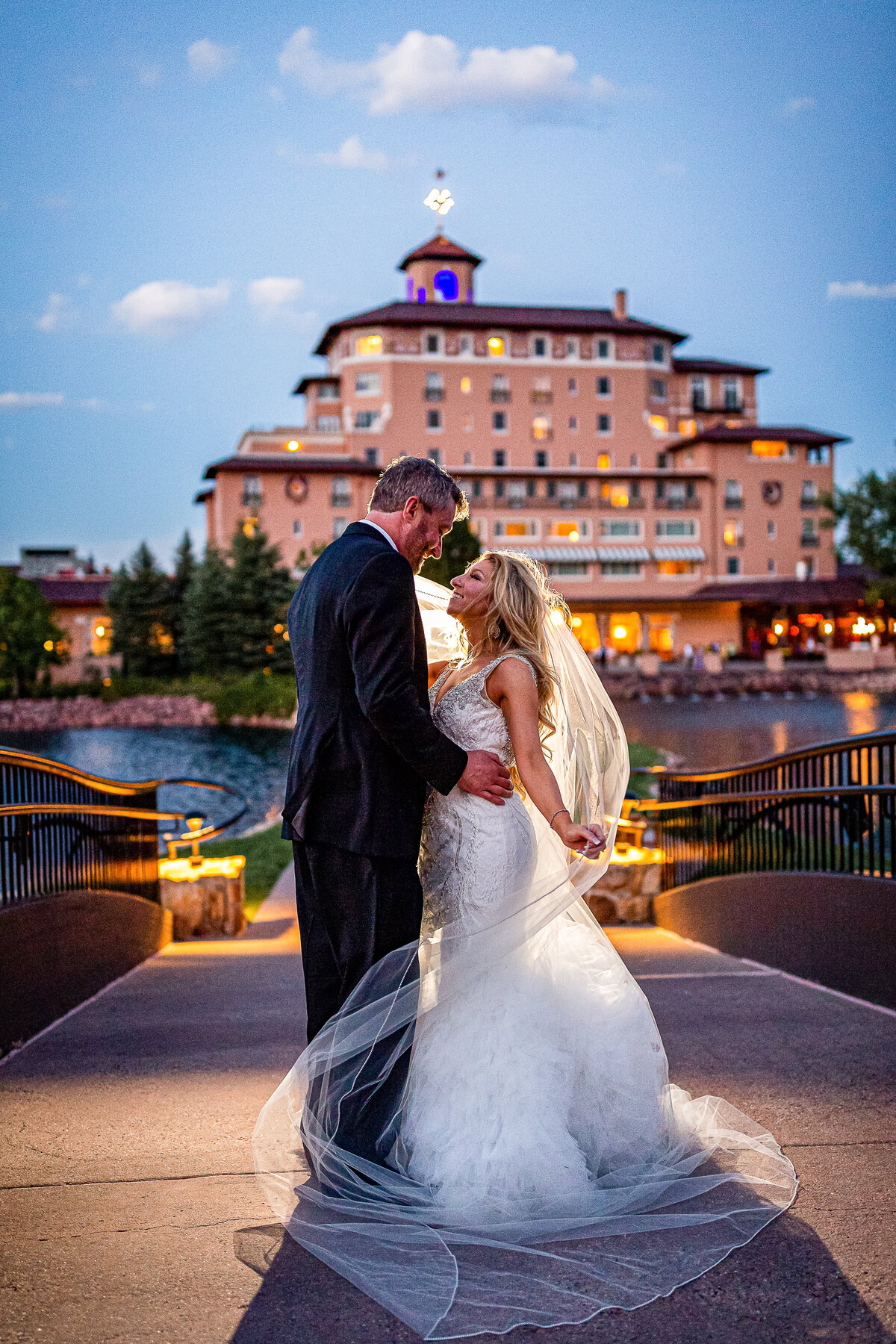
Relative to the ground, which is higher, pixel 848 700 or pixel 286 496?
pixel 286 496

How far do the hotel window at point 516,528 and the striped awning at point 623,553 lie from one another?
13.7ft

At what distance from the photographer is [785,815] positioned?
6.91 meters

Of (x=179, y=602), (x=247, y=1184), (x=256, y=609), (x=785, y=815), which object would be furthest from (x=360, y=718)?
(x=179, y=602)

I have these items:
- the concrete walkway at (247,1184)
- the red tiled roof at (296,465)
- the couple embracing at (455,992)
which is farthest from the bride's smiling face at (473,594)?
the red tiled roof at (296,465)

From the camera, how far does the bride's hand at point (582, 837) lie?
11.8 feet

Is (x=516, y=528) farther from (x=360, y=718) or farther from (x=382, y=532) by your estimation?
(x=360, y=718)

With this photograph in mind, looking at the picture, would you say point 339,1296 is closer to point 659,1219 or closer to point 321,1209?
point 321,1209

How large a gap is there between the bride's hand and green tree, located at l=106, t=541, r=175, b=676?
55961 mm

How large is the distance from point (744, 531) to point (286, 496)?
27683mm

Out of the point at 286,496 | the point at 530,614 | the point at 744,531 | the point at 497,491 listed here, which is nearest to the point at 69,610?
the point at 286,496

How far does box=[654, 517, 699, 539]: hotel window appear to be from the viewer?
228ft

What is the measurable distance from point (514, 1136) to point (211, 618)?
2002 inches

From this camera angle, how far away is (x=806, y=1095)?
3.94m

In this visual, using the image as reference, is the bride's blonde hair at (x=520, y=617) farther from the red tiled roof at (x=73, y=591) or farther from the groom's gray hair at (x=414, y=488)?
the red tiled roof at (x=73, y=591)
